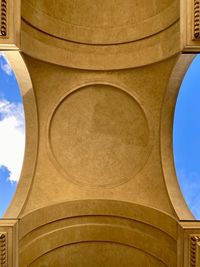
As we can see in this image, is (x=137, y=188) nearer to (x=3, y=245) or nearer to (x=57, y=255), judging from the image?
(x=57, y=255)

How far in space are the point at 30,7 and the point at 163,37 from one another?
3.60m

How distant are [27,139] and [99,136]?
2187mm

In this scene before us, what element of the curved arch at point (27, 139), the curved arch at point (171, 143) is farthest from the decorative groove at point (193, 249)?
the curved arch at point (27, 139)

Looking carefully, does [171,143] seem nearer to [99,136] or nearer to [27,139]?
[99,136]

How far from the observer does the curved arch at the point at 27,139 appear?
8562mm

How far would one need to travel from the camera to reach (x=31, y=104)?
934 centimetres

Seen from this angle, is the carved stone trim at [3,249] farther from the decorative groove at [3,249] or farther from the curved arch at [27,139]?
the curved arch at [27,139]

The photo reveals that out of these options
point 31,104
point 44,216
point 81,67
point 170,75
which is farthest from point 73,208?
point 170,75

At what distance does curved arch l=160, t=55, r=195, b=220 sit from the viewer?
8.57 metres

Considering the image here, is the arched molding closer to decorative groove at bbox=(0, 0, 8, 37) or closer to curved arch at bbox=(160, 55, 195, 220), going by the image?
curved arch at bbox=(160, 55, 195, 220)

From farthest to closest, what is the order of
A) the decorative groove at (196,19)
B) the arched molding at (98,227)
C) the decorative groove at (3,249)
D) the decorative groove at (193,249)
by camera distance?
the arched molding at (98,227), the decorative groove at (193,249), the decorative groove at (3,249), the decorative groove at (196,19)

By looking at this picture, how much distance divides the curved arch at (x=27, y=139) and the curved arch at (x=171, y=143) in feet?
12.5

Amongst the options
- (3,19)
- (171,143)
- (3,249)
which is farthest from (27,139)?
(171,143)

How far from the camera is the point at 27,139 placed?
954cm
